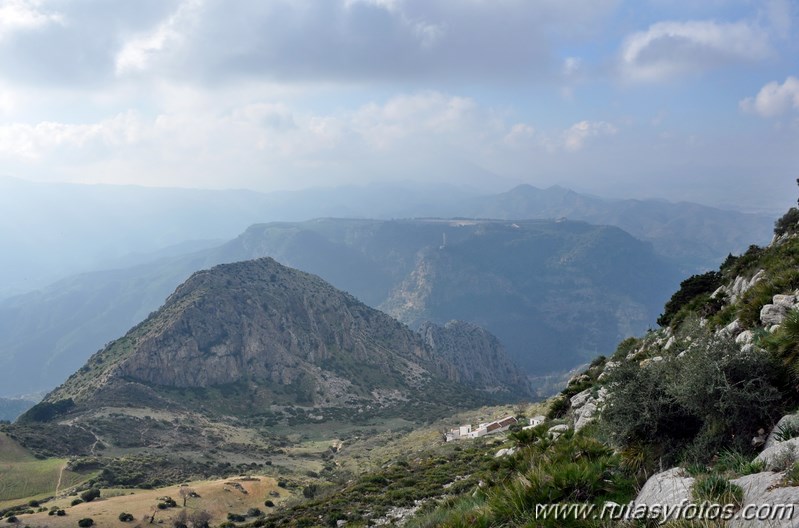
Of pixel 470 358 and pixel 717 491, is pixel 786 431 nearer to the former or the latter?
pixel 717 491

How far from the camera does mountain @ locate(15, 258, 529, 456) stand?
310 feet

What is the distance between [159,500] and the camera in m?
34.1

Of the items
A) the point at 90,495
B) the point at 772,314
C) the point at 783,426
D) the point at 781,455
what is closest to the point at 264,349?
the point at 90,495

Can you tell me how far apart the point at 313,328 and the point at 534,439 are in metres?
123

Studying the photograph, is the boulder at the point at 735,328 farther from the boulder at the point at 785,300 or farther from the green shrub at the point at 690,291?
the green shrub at the point at 690,291

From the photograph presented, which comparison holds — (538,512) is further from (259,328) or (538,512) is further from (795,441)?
(259,328)

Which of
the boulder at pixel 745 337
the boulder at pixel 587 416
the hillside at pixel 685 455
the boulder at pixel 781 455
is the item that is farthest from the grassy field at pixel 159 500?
the boulder at pixel 781 455

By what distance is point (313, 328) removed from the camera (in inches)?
5340

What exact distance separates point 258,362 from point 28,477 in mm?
75053

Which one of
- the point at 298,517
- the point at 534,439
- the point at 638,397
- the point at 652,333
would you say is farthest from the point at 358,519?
the point at 652,333

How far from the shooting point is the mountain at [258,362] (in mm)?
94500

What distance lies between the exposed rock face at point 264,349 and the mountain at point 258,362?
256 mm

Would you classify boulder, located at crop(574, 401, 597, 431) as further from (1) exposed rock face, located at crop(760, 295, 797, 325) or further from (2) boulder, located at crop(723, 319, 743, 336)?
(1) exposed rock face, located at crop(760, 295, 797, 325)

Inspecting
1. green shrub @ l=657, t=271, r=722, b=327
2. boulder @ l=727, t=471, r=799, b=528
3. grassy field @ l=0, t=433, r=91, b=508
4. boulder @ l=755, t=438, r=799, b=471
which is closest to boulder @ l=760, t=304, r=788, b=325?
boulder @ l=755, t=438, r=799, b=471
